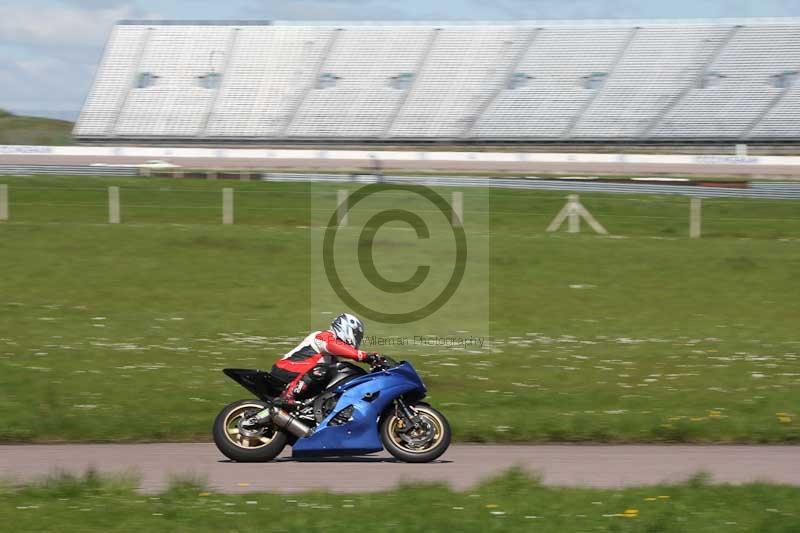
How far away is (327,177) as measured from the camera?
4134 cm

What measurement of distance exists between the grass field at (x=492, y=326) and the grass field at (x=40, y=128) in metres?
29.5

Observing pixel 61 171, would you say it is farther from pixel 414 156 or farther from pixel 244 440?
pixel 244 440

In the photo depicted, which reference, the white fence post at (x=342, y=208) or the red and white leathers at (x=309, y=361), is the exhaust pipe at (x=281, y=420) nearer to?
the red and white leathers at (x=309, y=361)

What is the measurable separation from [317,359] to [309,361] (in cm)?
8

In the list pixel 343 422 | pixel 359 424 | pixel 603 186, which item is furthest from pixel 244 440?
pixel 603 186

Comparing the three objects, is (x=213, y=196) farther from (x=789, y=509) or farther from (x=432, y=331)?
(x=789, y=509)

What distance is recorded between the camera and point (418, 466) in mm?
9625

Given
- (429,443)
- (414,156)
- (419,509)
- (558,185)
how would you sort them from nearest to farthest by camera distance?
(419,509) < (429,443) < (558,185) < (414,156)

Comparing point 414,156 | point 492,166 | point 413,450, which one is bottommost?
point 413,450

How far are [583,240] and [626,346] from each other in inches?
387

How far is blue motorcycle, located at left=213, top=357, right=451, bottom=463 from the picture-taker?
9656mm

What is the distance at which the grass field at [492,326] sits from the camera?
38.2ft

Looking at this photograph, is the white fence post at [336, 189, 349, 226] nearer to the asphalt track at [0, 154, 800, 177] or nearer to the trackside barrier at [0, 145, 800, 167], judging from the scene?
the asphalt track at [0, 154, 800, 177]

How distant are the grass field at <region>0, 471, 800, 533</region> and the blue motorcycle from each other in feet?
5.53
